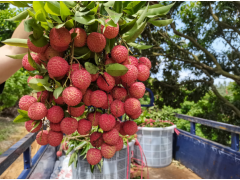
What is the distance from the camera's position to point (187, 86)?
2.65 meters

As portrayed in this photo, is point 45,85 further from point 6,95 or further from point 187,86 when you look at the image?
point 6,95

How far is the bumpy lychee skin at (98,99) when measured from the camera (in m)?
0.27

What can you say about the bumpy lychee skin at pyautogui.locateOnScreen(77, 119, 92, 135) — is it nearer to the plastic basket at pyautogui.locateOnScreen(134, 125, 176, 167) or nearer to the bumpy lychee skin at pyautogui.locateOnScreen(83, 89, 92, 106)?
the bumpy lychee skin at pyautogui.locateOnScreen(83, 89, 92, 106)

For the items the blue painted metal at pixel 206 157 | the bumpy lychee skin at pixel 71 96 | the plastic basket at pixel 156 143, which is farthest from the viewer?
the plastic basket at pixel 156 143

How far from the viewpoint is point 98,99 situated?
0.27 m

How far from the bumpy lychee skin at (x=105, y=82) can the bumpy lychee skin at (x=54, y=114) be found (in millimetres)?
76

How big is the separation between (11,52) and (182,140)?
6.27 ft

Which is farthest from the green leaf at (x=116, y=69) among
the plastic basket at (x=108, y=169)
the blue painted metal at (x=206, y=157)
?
the blue painted metal at (x=206, y=157)

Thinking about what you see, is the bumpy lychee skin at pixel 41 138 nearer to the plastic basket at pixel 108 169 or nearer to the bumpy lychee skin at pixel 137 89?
the bumpy lychee skin at pixel 137 89

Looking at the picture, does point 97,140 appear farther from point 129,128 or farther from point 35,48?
point 35,48

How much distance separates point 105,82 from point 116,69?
0.03 m

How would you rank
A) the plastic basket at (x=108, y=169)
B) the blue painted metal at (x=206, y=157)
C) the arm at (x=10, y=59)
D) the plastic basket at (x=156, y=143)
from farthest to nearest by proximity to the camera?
the plastic basket at (x=156, y=143) < the blue painted metal at (x=206, y=157) < the plastic basket at (x=108, y=169) < the arm at (x=10, y=59)

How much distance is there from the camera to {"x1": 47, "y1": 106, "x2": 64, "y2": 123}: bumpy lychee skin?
0.26 meters

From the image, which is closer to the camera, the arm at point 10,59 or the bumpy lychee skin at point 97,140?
the bumpy lychee skin at point 97,140
